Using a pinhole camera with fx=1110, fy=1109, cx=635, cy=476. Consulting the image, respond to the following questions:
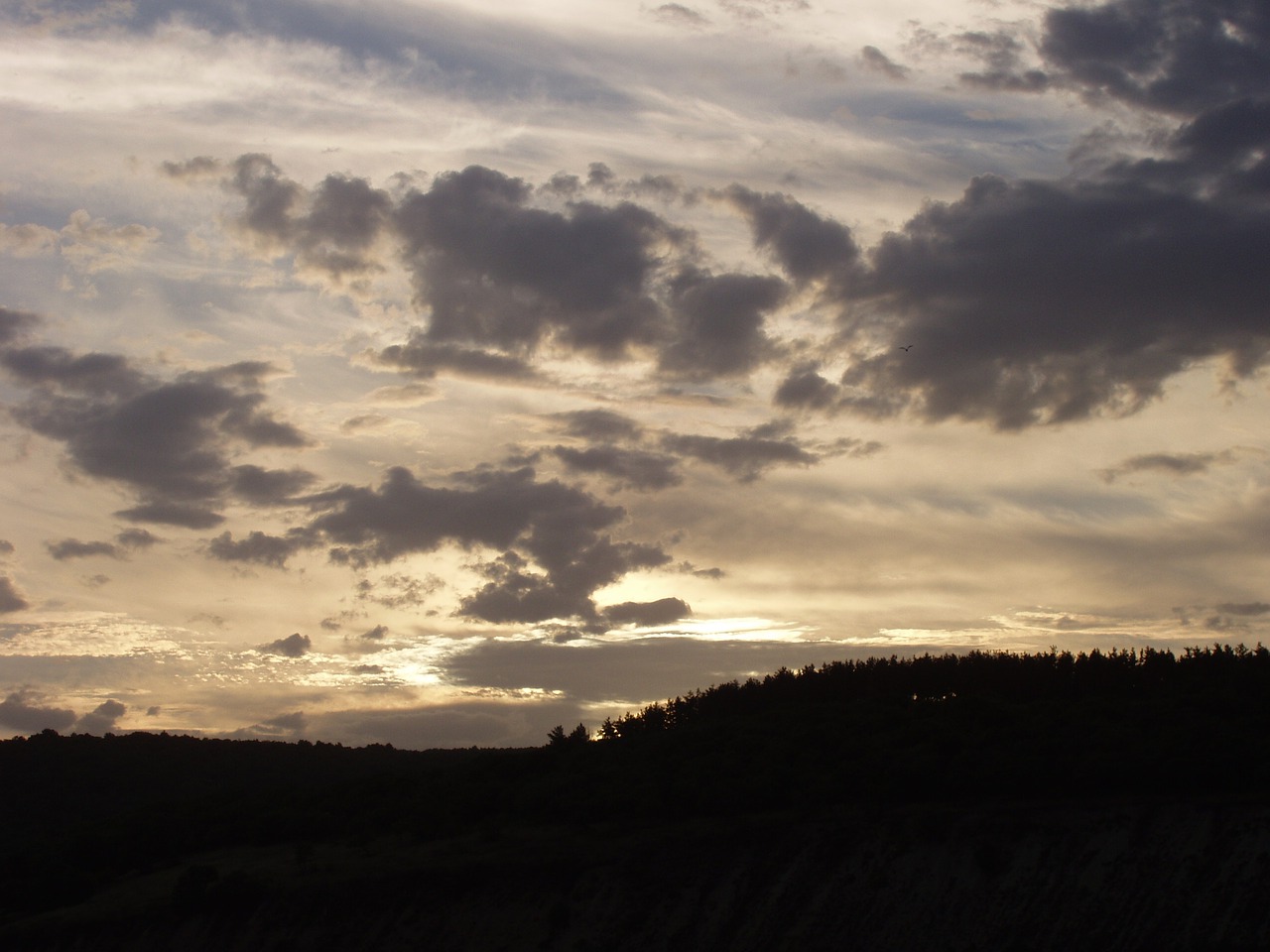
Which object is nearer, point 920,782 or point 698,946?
point 698,946

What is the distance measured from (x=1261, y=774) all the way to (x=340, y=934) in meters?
28.8

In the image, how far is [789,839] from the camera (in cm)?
3316

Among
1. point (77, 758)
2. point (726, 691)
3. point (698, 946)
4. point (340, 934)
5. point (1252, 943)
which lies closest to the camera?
point (1252, 943)

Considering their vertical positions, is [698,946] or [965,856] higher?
[965,856]

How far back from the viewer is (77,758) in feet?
304

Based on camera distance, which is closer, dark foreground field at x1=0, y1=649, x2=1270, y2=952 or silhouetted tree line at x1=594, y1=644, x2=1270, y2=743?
dark foreground field at x1=0, y1=649, x2=1270, y2=952

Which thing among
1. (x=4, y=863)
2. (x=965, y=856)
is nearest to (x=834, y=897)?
(x=965, y=856)

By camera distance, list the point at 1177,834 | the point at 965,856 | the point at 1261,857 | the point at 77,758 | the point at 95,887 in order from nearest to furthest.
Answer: the point at 1261,857 → the point at 1177,834 → the point at 965,856 → the point at 95,887 → the point at 77,758

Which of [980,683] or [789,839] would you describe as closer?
[789,839]

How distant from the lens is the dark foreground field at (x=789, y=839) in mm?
27281

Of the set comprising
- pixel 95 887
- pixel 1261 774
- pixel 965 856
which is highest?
pixel 1261 774

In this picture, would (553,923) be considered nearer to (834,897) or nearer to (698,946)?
(698,946)

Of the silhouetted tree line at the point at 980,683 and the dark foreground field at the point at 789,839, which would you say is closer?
the dark foreground field at the point at 789,839

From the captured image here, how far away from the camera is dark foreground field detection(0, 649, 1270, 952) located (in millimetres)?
27281
